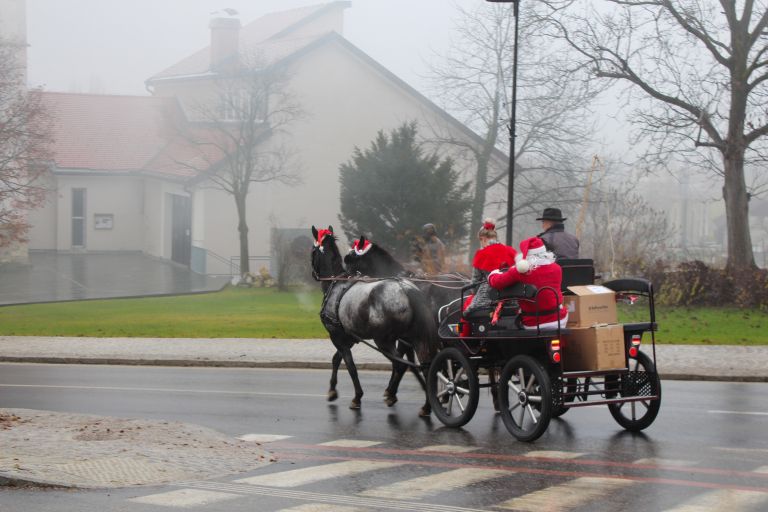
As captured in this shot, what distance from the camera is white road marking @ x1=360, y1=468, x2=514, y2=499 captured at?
27.0ft

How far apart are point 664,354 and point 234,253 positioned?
3413 centimetres

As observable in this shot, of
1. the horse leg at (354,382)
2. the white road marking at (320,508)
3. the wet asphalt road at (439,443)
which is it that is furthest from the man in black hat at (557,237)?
the white road marking at (320,508)

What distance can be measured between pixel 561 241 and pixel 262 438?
3.89 metres

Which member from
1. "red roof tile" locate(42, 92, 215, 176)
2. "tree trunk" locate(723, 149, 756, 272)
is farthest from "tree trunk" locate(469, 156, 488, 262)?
"red roof tile" locate(42, 92, 215, 176)

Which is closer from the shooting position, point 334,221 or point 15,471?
point 15,471

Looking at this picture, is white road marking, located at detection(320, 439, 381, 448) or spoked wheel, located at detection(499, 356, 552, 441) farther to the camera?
white road marking, located at detection(320, 439, 381, 448)

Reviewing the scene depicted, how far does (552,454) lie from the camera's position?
9969 mm

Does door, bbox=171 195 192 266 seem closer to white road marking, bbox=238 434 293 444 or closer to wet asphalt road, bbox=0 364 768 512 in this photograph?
wet asphalt road, bbox=0 364 768 512

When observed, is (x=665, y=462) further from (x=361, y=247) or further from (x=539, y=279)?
(x=361, y=247)

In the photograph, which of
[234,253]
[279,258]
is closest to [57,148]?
[234,253]

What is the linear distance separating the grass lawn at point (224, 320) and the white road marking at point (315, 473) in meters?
10.9

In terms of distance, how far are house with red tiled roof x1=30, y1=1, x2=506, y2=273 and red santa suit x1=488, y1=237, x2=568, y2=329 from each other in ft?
112

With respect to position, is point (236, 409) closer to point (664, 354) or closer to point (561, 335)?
point (561, 335)

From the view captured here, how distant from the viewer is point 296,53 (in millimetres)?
50438
